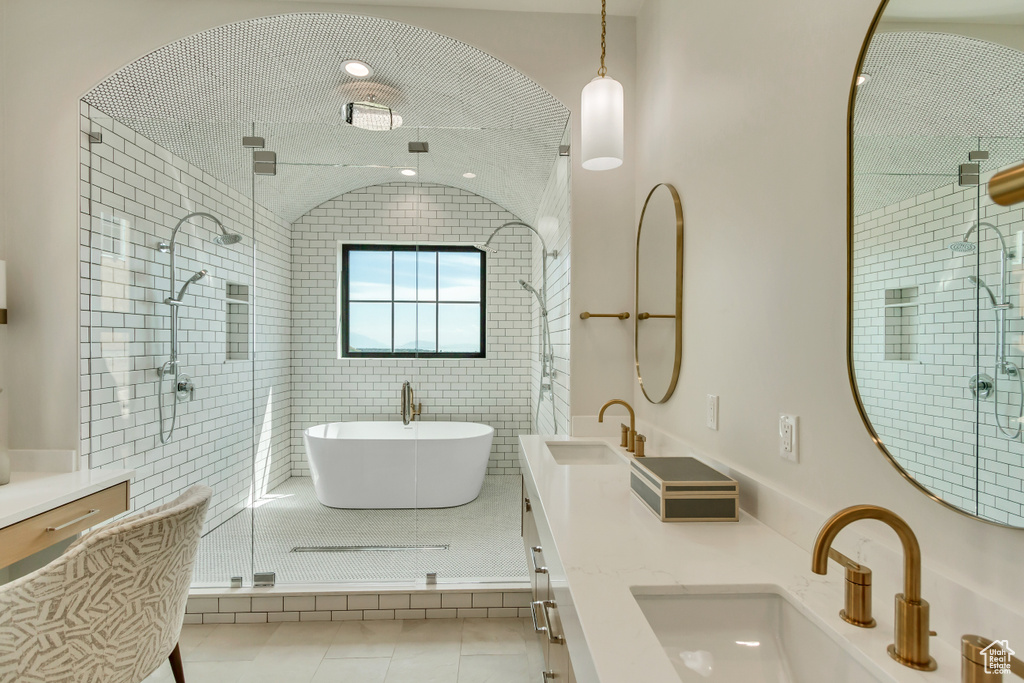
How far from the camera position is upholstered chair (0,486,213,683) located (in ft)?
4.29

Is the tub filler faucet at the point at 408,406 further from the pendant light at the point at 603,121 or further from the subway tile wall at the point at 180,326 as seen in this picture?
the pendant light at the point at 603,121

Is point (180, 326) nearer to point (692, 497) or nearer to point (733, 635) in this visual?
point (692, 497)

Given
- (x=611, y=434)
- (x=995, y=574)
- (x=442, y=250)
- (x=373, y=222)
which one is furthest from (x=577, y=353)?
(x=995, y=574)

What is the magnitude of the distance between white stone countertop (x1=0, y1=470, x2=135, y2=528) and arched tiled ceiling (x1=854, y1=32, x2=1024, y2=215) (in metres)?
2.64

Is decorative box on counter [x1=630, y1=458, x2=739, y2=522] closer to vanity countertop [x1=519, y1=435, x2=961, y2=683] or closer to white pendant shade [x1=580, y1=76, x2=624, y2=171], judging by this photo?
vanity countertop [x1=519, y1=435, x2=961, y2=683]

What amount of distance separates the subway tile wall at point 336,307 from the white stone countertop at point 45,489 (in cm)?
78

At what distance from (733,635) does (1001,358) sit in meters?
0.62

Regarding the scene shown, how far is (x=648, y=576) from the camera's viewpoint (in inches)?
38.4

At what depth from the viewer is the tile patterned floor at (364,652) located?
6.88 feet

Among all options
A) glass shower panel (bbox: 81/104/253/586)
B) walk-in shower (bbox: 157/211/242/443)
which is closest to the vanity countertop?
glass shower panel (bbox: 81/104/253/586)

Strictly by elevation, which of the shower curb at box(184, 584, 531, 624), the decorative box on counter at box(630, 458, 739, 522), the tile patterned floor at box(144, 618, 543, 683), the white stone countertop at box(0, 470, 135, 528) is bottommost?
the tile patterned floor at box(144, 618, 543, 683)

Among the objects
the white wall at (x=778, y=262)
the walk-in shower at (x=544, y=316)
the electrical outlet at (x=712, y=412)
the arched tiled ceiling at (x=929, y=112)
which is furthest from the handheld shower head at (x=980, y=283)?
the walk-in shower at (x=544, y=316)

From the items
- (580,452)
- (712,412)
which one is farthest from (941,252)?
(580,452)

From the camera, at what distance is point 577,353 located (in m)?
2.50
